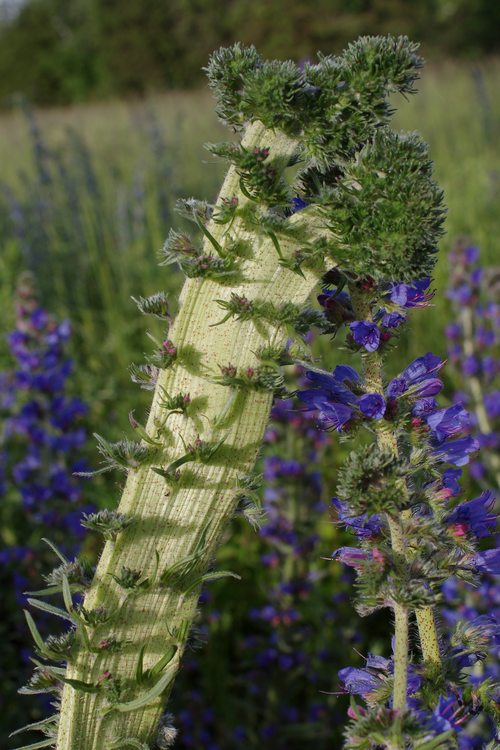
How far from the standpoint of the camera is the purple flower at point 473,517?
1.07 metres

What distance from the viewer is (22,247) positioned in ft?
19.7

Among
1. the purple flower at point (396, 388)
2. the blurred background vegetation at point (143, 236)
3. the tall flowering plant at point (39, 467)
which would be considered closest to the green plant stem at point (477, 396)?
the blurred background vegetation at point (143, 236)

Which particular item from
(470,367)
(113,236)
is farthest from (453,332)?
(113,236)

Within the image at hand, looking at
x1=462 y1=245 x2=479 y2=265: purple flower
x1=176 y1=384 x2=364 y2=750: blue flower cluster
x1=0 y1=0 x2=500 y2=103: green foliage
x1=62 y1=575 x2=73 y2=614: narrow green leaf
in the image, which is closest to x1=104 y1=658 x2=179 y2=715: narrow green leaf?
x1=62 y1=575 x2=73 y2=614: narrow green leaf

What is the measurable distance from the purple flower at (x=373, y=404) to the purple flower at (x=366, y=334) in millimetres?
64

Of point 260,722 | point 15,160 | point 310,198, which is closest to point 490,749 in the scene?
point 310,198

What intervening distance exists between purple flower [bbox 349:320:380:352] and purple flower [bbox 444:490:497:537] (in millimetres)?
278

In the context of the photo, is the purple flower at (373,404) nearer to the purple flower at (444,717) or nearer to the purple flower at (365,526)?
the purple flower at (365,526)

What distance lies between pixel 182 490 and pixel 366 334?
0.31 metres

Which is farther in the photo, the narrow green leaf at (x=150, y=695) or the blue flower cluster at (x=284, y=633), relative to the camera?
the blue flower cluster at (x=284, y=633)

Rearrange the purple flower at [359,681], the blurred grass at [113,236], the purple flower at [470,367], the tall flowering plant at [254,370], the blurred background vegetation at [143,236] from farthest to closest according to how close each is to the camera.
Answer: the blurred grass at [113,236]
the purple flower at [470,367]
the blurred background vegetation at [143,236]
the purple flower at [359,681]
the tall flowering plant at [254,370]

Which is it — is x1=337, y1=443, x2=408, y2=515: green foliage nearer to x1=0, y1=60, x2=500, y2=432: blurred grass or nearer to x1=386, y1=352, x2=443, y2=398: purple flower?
x1=386, y1=352, x2=443, y2=398: purple flower

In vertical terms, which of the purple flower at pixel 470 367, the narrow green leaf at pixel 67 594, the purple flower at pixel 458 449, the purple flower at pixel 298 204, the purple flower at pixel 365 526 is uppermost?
the purple flower at pixel 470 367

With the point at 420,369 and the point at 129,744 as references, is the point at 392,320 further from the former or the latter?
the point at 129,744
